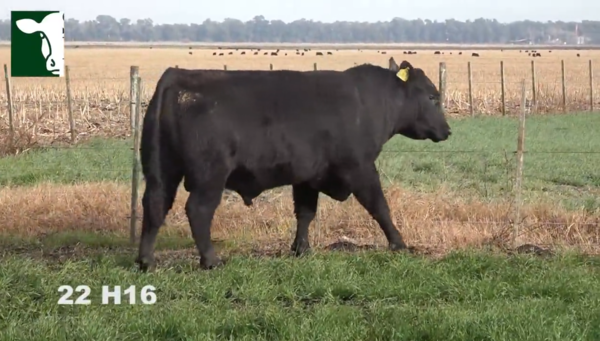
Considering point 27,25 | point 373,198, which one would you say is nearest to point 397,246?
point 373,198

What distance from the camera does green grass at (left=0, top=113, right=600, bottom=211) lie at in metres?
12.2

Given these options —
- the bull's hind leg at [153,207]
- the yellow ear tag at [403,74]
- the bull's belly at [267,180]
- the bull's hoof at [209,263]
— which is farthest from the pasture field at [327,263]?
the yellow ear tag at [403,74]

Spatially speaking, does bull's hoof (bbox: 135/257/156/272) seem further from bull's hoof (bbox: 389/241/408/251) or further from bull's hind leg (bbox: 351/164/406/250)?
bull's hoof (bbox: 389/241/408/251)

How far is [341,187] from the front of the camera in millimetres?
8188

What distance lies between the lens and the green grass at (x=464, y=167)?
12.2 m

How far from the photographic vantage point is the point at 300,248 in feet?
27.0

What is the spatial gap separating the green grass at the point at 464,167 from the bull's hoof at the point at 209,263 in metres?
3.63

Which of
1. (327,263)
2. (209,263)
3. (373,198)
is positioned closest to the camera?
(327,263)

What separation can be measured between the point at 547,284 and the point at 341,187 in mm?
2313

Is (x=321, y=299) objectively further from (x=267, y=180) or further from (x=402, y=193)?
(x=402, y=193)

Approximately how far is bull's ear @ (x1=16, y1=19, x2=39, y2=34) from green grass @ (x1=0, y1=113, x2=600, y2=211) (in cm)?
225

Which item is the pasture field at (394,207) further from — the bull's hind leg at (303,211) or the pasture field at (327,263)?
the bull's hind leg at (303,211)

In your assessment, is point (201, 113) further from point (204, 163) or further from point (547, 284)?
point (547, 284)

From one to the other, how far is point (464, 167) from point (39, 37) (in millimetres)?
7332
